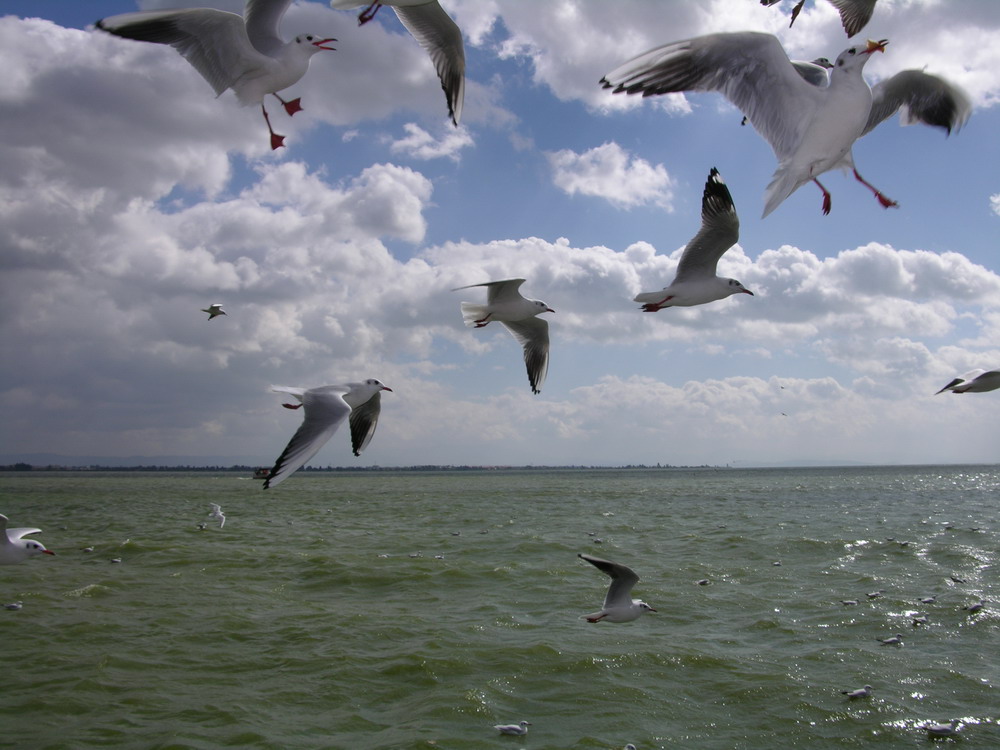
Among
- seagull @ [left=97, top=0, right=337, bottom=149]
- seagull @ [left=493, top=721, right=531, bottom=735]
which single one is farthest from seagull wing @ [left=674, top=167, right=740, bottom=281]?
seagull @ [left=493, top=721, right=531, bottom=735]

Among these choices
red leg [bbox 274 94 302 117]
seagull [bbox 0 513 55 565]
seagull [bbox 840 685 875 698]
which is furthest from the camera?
seagull [bbox 0 513 55 565]

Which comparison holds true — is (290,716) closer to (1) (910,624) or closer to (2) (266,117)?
(2) (266,117)

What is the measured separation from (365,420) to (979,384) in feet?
16.7

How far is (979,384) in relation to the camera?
5.40 m

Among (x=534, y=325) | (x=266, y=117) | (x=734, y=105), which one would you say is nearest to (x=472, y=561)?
(x=534, y=325)

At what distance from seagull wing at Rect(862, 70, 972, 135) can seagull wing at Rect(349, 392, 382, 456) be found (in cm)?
485

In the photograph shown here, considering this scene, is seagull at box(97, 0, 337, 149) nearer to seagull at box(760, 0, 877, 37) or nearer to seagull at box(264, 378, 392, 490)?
seagull at box(264, 378, 392, 490)

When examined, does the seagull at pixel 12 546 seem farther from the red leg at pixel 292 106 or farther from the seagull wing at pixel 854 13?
the seagull wing at pixel 854 13

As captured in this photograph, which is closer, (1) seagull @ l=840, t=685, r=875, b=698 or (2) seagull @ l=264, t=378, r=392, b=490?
(2) seagull @ l=264, t=378, r=392, b=490

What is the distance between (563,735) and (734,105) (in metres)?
5.07

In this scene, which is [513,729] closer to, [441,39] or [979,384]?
[979,384]

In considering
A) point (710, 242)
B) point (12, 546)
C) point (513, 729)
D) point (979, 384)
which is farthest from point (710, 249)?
point (12, 546)

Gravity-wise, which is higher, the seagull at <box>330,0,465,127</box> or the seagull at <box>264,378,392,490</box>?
the seagull at <box>330,0,465,127</box>

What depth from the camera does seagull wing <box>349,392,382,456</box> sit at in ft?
24.9
